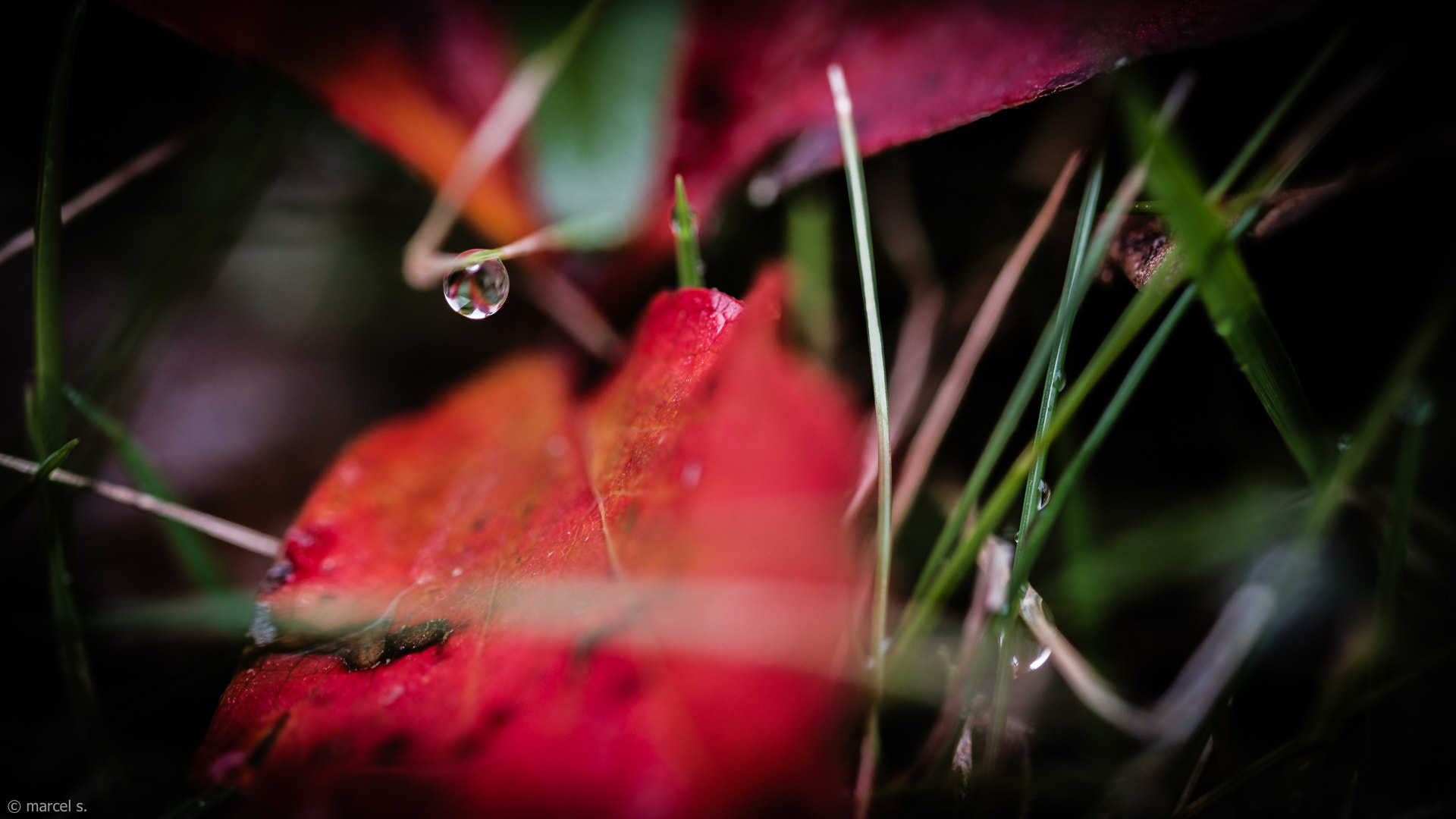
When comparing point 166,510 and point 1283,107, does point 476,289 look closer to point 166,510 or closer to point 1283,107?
point 166,510

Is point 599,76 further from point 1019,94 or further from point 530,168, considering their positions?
point 1019,94

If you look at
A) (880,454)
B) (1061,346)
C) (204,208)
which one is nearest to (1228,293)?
(1061,346)

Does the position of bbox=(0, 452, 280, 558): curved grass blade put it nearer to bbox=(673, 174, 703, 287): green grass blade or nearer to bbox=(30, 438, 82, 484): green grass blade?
bbox=(30, 438, 82, 484): green grass blade

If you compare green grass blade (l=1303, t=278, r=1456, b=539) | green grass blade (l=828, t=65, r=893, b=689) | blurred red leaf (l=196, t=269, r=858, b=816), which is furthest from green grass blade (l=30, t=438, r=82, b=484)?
green grass blade (l=1303, t=278, r=1456, b=539)

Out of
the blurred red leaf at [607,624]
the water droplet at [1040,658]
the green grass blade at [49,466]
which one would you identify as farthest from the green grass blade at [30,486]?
the water droplet at [1040,658]

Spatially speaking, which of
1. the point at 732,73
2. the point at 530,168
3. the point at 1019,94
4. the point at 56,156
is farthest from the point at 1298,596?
the point at 56,156

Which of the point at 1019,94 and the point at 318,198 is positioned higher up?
the point at 318,198
